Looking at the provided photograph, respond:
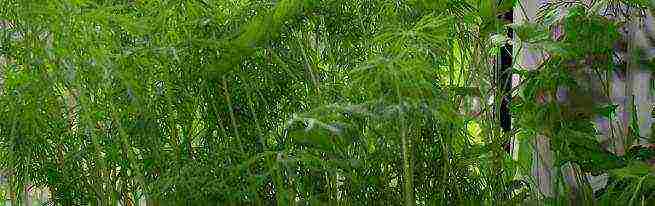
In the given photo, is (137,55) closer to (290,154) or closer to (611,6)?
(290,154)

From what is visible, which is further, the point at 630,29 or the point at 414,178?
the point at 630,29

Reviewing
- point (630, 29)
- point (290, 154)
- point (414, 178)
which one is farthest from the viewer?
point (630, 29)

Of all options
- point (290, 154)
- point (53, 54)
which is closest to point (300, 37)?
point (290, 154)

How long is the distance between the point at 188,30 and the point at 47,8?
175 millimetres

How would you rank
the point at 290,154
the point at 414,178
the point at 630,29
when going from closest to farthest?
1. the point at 290,154
2. the point at 414,178
3. the point at 630,29

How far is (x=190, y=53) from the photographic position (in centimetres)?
117

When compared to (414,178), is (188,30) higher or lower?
higher

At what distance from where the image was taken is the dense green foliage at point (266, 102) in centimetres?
111

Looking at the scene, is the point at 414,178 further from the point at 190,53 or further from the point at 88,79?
the point at 88,79

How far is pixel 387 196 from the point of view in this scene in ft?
3.92

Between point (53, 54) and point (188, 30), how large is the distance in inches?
6.5

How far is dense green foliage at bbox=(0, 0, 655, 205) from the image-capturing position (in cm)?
111

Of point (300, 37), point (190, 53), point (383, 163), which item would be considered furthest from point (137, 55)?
point (383, 163)

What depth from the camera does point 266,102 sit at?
4.04 ft
